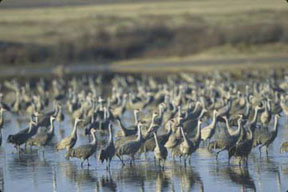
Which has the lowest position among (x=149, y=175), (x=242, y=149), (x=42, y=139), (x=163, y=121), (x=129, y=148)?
(x=149, y=175)

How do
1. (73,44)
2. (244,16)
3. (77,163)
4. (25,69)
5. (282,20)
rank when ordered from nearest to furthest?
1. (77,163)
2. (25,69)
3. (73,44)
4. (282,20)
5. (244,16)

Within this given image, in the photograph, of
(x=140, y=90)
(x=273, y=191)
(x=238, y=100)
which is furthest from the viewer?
(x=140, y=90)

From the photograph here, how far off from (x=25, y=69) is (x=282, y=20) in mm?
21094

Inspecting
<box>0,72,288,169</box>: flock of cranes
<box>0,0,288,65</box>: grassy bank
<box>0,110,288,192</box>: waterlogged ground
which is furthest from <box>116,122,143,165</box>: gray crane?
<box>0,0,288,65</box>: grassy bank

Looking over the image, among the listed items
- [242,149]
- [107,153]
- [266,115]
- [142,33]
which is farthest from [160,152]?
[142,33]

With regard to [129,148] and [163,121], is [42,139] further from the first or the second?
[163,121]

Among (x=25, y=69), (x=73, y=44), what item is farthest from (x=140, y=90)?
(x=73, y=44)

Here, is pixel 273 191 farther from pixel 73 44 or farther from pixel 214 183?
pixel 73 44

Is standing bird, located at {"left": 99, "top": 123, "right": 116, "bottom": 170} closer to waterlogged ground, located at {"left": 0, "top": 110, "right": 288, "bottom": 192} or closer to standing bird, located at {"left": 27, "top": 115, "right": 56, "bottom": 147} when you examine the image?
waterlogged ground, located at {"left": 0, "top": 110, "right": 288, "bottom": 192}

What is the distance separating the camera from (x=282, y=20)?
67938mm

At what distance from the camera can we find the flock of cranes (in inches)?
811

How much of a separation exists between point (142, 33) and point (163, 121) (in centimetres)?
3855

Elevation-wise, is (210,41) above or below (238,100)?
above

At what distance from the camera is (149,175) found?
19.3m
